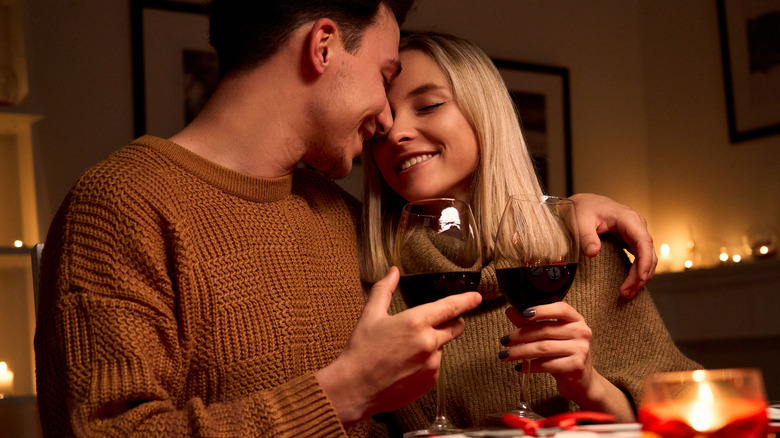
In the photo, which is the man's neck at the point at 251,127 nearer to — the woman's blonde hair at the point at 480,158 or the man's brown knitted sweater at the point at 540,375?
the woman's blonde hair at the point at 480,158

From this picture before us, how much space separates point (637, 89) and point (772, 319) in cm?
157

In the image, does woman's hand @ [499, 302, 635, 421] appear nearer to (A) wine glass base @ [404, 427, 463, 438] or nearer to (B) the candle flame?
(A) wine glass base @ [404, 427, 463, 438]

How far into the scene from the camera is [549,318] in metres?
1.16

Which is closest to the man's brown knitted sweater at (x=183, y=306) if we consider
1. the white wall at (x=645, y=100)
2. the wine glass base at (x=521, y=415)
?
the wine glass base at (x=521, y=415)

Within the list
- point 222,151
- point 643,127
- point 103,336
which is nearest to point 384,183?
point 222,151

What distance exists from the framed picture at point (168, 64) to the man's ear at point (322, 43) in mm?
1854

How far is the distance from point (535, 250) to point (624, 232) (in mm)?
558

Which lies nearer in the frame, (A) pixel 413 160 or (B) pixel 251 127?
(B) pixel 251 127

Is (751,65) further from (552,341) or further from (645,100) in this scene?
(552,341)

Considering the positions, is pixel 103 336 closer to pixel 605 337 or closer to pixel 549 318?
pixel 549 318

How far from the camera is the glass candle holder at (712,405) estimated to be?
654 mm

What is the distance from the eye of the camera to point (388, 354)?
1.06m

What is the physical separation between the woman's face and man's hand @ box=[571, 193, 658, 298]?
0.29 meters

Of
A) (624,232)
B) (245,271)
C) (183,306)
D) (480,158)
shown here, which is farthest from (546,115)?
(183,306)
